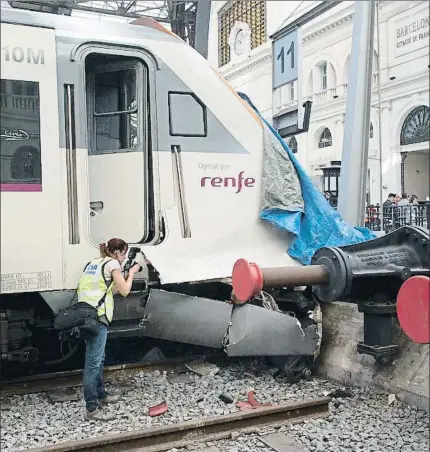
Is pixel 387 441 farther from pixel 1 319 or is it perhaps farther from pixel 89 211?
pixel 1 319

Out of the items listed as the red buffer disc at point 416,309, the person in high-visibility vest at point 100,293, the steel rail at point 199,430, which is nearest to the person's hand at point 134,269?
the person in high-visibility vest at point 100,293

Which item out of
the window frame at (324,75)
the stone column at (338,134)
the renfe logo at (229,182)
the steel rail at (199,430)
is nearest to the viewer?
the window frame at (324,75)

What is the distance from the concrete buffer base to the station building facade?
189cm

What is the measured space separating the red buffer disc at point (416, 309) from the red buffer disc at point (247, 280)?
2.96 ft

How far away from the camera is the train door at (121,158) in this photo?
15.9ft

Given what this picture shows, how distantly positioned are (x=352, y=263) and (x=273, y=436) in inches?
55.6

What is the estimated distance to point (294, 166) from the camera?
17.5ft

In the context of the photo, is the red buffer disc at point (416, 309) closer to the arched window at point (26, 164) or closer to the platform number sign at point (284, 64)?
the platform number sign at point (284, 64)

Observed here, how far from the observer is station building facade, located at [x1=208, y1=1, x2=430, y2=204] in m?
1.72

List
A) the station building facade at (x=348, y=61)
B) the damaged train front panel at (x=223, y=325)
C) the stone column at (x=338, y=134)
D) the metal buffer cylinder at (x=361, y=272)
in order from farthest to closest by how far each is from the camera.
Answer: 1. the damaged train front panel at (x=223, y=325)
2. the stone column at (x=338, y=134)
3. the metal buffer cylinder at (x=361, y=272)
4. the station building facade at (x=348, y=61)

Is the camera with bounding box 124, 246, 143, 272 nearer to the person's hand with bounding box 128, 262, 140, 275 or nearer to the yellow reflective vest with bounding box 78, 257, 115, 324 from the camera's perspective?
the person's hand with bounding box 128, 262, 140, 275

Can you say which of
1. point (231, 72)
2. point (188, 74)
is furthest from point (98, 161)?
point (231, 72)

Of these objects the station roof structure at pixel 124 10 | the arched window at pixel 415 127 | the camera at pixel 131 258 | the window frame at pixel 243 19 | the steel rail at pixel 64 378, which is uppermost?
the station roof structure at pixel 124 10

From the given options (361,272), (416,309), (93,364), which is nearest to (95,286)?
(93,364)
